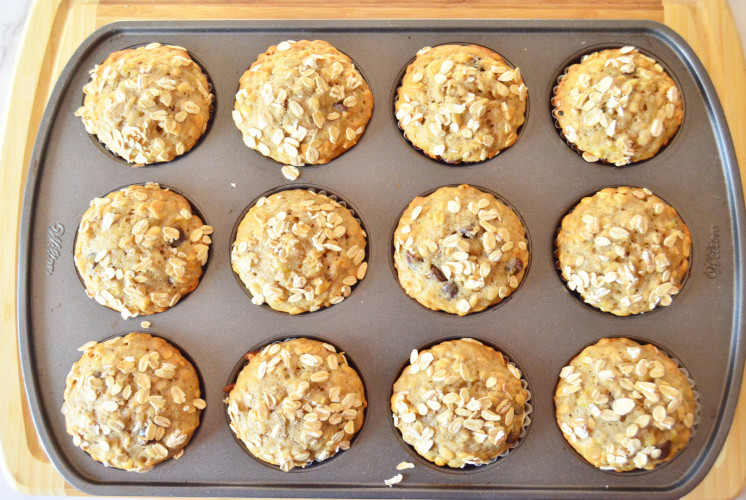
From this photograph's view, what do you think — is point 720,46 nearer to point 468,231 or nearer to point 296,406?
point 468,231

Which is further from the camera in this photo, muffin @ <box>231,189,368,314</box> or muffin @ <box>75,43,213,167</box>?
muffin @ <box>75,43,213,167</box>

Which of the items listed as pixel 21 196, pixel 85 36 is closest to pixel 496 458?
pixel 21 196

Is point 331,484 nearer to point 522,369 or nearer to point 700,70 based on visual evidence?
point 522,369

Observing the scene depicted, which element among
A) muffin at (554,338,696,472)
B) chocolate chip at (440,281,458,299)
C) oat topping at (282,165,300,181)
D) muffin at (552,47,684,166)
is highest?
muffin at (552,47,684,166)

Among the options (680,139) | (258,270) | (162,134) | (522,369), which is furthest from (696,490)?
(162,134)

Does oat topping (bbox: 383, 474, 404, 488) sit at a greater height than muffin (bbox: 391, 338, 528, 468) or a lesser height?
lesser

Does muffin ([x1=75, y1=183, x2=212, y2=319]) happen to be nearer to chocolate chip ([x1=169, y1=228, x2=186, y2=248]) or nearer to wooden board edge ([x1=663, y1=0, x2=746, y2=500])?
chocolate chip ([x1=169, y1=228, x2=186, y2=248])

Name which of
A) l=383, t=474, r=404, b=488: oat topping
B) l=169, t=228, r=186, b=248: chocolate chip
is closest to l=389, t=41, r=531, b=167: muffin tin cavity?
l=169, t=228, r=186, b=248: chocolate chip
